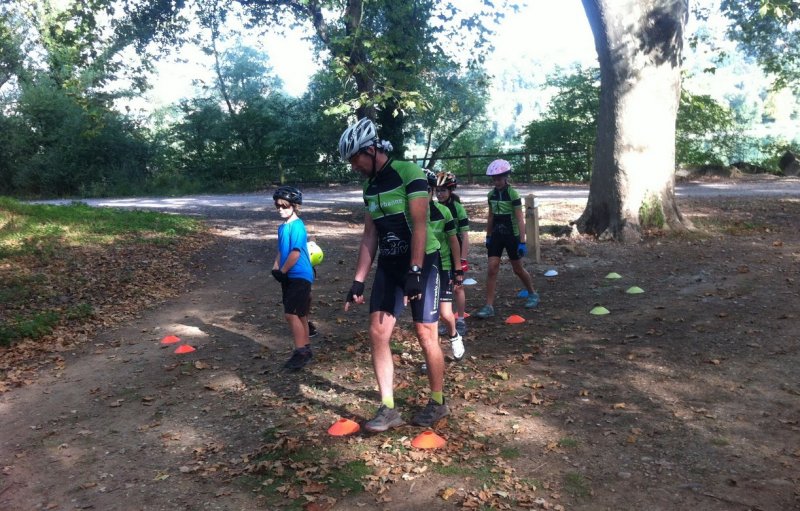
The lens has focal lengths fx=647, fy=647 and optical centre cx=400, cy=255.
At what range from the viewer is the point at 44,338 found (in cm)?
789

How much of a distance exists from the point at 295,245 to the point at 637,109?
8099 millimetres

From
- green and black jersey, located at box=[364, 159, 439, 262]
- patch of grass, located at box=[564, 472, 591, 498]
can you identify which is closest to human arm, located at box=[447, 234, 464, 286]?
green and black jersey, located at box=[364, 159, 439, 262]

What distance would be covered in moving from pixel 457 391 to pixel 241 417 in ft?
6.11

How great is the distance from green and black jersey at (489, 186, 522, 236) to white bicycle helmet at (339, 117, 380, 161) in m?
3.35

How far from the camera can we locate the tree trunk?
38.1 ft

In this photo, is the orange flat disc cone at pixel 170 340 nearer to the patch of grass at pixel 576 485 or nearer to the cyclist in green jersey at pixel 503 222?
the cyclist in green jersey at pixel 503 222

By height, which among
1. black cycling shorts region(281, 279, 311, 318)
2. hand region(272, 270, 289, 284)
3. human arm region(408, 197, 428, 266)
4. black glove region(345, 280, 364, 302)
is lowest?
black cycling shorts region(281, 279, 311, 318)

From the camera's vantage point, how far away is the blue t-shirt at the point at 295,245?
6266mm

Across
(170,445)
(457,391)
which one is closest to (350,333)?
(457,391)

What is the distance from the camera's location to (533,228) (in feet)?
36.5

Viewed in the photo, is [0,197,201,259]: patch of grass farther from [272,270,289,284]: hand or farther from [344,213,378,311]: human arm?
[344,213,378,311]: human arm

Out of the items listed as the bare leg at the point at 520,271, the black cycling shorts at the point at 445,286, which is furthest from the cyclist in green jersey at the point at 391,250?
the bare leg at the point at 520,271

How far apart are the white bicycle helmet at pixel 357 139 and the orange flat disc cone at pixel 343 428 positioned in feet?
6.55

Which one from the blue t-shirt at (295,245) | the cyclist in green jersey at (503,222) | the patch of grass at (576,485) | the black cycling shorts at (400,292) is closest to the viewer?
the patch of grass at (576,485)
